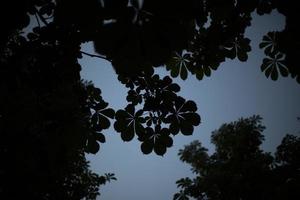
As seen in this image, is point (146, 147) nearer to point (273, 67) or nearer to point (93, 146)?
point (93, 146)

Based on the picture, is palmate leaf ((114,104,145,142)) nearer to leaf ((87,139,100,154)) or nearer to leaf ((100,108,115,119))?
leaf ((100,108,115,119))

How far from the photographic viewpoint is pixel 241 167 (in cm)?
652

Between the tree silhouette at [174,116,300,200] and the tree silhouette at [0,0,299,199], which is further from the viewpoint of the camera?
the tree silhouette at [174,116,300,200]

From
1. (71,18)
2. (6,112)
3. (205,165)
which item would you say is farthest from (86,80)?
(71,18)

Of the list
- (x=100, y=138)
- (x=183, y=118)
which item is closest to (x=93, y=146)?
(x=100, y=138)

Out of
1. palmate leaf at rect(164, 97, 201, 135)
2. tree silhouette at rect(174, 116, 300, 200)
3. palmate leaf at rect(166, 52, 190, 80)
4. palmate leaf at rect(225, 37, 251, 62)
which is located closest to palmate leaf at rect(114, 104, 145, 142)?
palmate leaf at rect(164, 97, 201, 135)

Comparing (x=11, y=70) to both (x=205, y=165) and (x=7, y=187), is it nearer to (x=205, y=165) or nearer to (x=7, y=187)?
(x=7, y=187)

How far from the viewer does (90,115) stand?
2.53m

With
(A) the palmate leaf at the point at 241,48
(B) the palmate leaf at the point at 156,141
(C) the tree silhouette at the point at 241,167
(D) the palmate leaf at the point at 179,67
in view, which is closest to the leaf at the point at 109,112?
(B) the palmate leaf at the point at 156,141

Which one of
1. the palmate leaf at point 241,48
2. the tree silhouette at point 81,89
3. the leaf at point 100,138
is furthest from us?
the palmate leaf at point 241,48

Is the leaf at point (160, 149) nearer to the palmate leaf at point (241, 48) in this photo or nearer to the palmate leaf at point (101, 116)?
the palmate leaf at point (101, 116)

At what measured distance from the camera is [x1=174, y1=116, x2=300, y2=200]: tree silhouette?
6004mm

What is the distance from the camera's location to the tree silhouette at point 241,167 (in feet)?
19.7

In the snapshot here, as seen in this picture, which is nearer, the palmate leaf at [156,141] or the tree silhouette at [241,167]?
the palmate leaf at [156,141]
